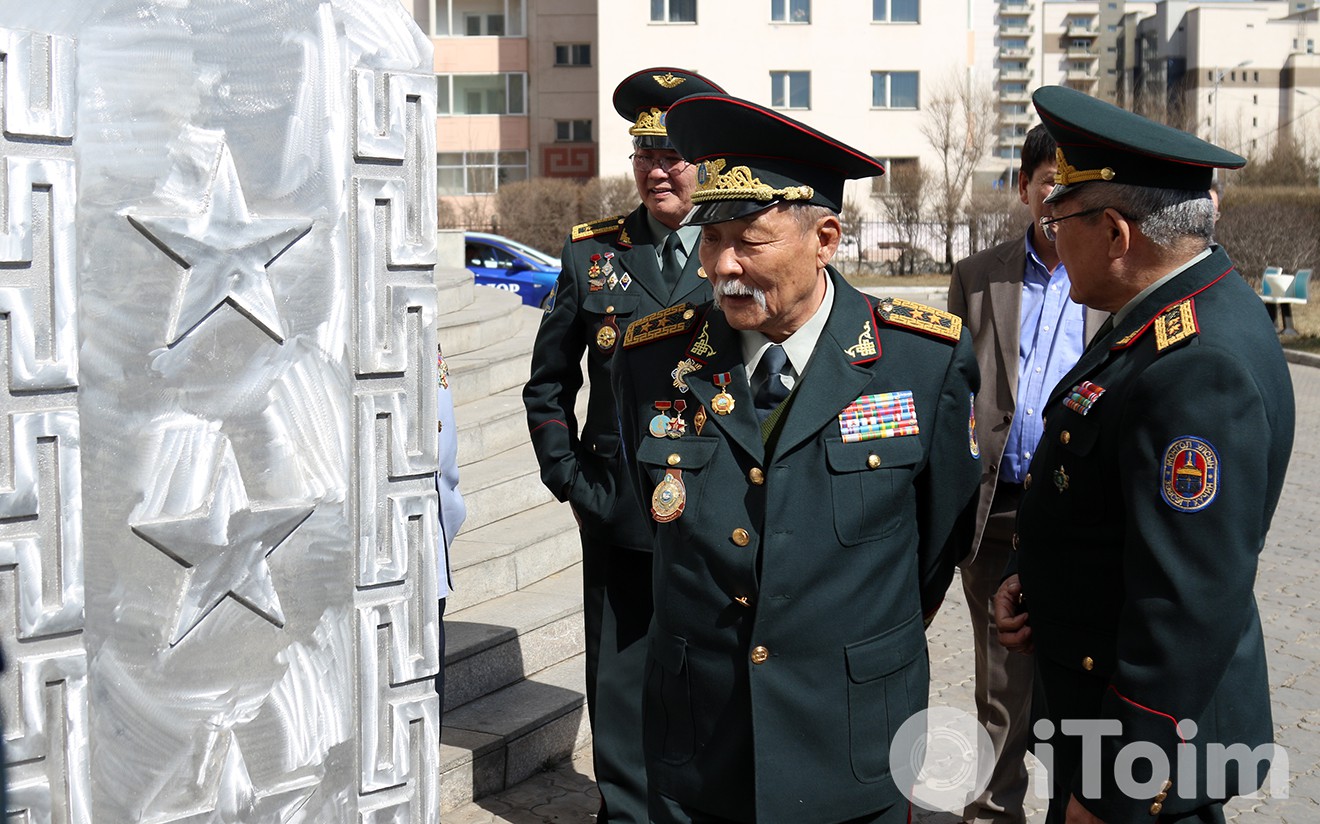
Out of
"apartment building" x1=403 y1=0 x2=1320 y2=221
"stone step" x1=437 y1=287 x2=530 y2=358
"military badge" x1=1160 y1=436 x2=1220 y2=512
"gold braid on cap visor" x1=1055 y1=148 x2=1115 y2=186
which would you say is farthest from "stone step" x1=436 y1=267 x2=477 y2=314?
"apartment building" x1=403 y1=0 x2=1320 y2=221

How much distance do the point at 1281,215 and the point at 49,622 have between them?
27.8m

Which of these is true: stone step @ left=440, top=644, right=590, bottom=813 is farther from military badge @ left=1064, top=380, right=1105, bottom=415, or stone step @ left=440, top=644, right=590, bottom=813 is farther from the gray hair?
the gray hair

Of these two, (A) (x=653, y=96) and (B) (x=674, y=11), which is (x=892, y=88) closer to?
(B) (x=674, y=11)

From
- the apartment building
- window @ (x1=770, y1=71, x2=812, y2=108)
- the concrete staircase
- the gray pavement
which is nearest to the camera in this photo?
the gray pavement

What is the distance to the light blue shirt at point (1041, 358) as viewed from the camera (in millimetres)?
4172

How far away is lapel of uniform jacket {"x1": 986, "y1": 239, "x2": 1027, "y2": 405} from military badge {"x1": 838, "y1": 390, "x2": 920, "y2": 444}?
4.58 feet

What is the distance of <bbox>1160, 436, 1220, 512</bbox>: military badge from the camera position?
248 centimetres

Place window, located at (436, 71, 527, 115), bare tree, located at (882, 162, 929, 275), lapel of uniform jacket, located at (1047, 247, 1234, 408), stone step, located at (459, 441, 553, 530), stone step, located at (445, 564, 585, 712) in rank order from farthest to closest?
window, located at (436, 71, 527, 115) → bare tree, located at (882, 162, 929, 275) → stone step, located at (459, 441, 553, 530) → stone step, located at (445, 564, 585, 712) → lapel of uniform jacket, located at (1047, 247, 1234, 408)

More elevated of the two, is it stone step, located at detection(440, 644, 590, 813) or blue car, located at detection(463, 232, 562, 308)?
blue car, located at detection(463, 232, 562, 308)

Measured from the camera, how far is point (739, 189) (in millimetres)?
2861

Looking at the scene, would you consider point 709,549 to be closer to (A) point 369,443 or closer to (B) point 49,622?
(A) point 369,443

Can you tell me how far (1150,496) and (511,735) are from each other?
9.59 ft

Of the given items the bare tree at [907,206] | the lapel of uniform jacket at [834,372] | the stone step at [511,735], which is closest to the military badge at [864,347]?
the lapel of uniform jacket at [834,372]

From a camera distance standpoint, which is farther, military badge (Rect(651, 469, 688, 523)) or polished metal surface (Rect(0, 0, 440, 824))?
military badge (Rect(651, 469, 688, 523))
